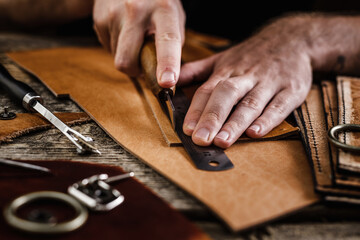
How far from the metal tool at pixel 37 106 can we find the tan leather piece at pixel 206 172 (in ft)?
0.36

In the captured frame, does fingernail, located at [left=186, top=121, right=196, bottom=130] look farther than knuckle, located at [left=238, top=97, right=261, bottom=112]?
No

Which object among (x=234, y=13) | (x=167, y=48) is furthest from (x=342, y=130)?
(x=234, y=13)

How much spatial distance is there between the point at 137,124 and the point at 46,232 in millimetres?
593

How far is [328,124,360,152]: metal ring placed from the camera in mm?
948

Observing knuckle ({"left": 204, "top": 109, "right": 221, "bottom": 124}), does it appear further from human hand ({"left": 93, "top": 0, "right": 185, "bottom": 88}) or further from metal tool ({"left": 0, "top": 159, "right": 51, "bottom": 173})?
metal tool ({"left": 0, "top": 159, "right": 51, "bottom": 173})

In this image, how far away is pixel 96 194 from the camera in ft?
2.56

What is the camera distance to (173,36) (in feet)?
4.55

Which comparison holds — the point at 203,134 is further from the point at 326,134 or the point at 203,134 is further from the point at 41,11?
the point at 41,11

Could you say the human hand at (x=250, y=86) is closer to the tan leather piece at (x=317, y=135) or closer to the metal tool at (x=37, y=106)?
the tan leather piece at (x=317, y=135)

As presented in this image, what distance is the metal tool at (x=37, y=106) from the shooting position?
1004mm

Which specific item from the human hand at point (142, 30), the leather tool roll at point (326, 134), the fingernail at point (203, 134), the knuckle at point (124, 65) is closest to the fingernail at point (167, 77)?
the human hand at point (142, 30)

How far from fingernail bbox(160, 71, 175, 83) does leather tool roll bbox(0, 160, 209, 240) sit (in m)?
0.42

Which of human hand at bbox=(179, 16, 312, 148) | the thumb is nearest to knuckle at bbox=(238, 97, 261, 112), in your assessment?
human hand at bbox=(179, 16, 312, 148)

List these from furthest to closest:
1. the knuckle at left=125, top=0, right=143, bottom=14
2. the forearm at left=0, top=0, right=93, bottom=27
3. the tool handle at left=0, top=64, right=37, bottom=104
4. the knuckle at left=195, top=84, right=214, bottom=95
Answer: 1. the forearm at left=0, top=0, right=93, bottom=27
2. the knuckle at left=125, top=0, right=143, bottom=14
3. the knuckle at left=195, top=84, right=214, bottom=95
4. the tool handle at left=0, top=64, right=37, bottom=104
